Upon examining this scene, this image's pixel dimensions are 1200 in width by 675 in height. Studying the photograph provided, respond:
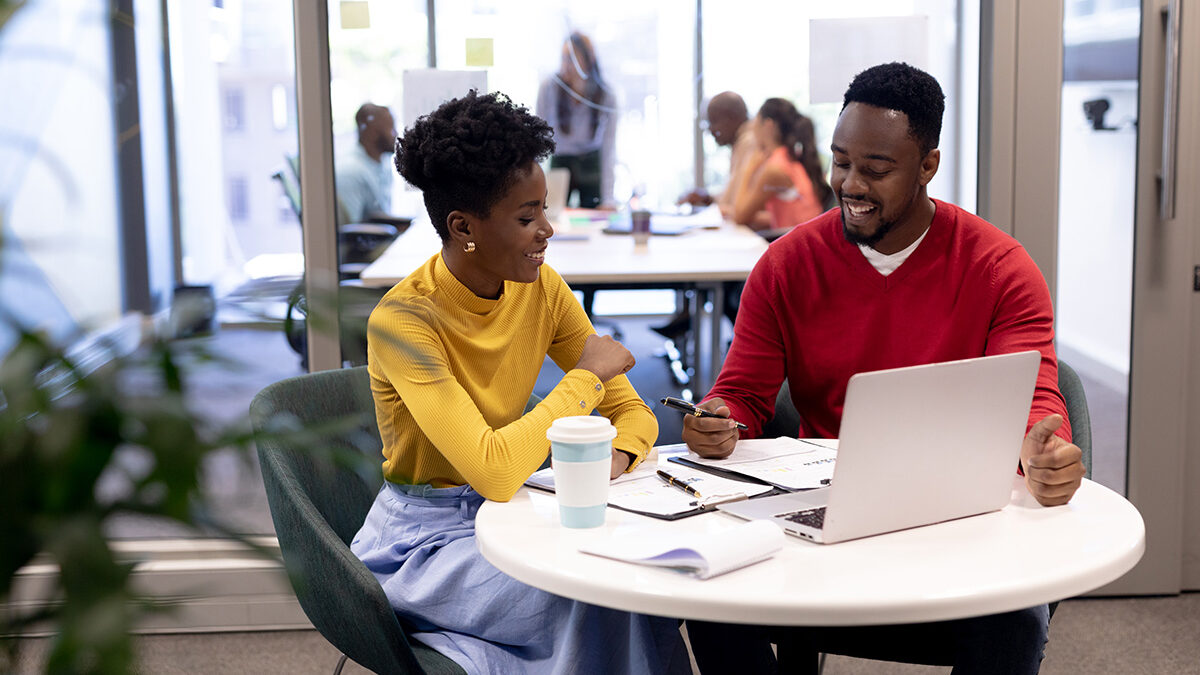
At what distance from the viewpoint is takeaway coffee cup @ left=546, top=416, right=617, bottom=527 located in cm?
128

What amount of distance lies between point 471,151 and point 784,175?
2.00m

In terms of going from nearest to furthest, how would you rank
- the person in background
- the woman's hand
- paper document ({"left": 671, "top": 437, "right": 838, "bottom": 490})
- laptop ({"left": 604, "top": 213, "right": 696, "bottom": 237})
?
paper document ({"left": 671, "top": 437, "right": 838, "bottom": 490}) → the woman's hand → the person in background → laptop ({"left": 604, "top": 213, "right": 696, "bottom": 237})

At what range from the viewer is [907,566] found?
1.16 meters

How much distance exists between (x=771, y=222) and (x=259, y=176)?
5.48ft

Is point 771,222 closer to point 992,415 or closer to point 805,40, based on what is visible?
point 805,40

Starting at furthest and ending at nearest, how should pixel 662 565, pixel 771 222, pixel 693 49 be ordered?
pixel 771 222
pixel 693 49
pixel 662 565

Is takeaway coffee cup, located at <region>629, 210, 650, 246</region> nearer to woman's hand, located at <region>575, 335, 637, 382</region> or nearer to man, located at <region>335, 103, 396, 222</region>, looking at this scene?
man, located at <region>335, 103, 396, 222</region>

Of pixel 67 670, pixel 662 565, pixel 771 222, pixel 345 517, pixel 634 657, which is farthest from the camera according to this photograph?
pixel 771 222

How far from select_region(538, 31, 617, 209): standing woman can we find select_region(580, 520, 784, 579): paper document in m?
2.05

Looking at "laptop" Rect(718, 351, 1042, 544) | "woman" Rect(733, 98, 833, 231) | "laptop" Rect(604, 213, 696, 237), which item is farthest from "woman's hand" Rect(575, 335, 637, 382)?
"laptop" Rect(604, 213, 696, 237)

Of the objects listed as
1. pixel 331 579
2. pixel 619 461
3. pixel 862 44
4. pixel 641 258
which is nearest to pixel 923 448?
pixel 619 461

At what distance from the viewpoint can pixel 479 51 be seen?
2.84 m

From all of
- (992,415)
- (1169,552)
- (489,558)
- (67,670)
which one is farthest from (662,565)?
(1169,552)

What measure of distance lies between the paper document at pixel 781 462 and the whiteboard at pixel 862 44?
4.38 ft
